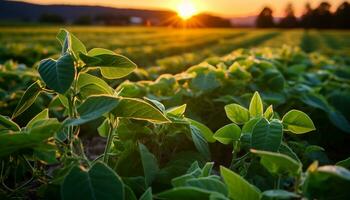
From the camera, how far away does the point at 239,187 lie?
1.08 metres

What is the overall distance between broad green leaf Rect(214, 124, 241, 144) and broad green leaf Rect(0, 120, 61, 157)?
1.82 ft

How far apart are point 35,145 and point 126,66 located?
0.34 metres

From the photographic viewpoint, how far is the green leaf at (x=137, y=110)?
120cm

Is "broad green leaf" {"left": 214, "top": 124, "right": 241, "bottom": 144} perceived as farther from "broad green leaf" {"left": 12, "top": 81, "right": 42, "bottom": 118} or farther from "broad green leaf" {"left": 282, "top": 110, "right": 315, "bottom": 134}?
"broad green leaf" {"left": 12, "top": 81, "right": 42, "bottom": 118}

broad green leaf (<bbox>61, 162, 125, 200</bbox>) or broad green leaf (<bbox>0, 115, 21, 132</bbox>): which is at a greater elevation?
broad green leaf (<bbox>0, 115, 21, 132</bbox>)

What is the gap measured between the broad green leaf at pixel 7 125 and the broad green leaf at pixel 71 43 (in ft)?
0.83

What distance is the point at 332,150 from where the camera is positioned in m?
3.18

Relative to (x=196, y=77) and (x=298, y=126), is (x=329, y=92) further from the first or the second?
(x=298, y=126)

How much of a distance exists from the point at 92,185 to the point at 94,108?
0.65 ft

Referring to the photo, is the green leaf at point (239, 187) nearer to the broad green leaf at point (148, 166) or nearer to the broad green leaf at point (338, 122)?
the broad green leaf at point (148, 166)

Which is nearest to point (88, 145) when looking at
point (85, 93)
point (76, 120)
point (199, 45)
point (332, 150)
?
point (332, 150)

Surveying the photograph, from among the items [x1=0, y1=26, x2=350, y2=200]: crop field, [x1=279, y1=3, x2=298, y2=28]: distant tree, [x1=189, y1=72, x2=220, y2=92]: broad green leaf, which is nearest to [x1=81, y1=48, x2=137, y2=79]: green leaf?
[x1=0, y1=26, x2=350, y2=200]: crop field

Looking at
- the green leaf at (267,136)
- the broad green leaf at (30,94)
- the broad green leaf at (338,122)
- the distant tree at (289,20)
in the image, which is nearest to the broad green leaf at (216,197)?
the green leaf at (267,136)

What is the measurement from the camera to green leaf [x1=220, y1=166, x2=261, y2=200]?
1.07 meters
